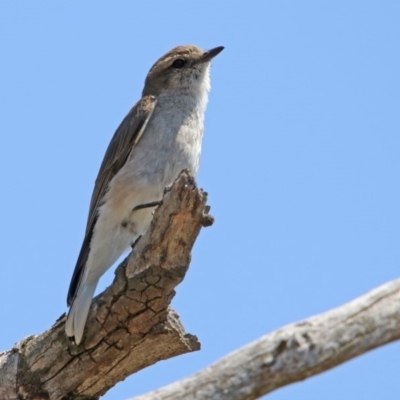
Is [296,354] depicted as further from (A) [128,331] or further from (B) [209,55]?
(B) [209,55]

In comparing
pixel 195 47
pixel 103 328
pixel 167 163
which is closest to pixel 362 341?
pixel 103 328

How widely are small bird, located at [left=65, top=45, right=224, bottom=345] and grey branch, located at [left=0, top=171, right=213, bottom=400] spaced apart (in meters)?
0.66

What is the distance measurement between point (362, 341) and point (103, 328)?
2.92 meters

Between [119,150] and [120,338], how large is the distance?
2.33 metres

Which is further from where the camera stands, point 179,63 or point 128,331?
point 179,63

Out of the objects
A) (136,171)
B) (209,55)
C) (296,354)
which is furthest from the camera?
(209,55)

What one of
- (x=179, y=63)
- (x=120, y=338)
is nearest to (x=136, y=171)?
(x=179, y=63)

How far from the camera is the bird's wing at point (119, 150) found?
29.2ft

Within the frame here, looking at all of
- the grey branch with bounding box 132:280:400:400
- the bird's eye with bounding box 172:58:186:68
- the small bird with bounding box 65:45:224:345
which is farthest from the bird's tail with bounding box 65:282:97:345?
the bird's eye with bounding box 172:58:186:68

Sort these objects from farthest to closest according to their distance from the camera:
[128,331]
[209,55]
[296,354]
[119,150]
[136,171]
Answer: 1. [209,55]
2. [119,150]
3. [136,171]
4. [128,331]
5. [296,354]

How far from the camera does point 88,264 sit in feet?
27.7

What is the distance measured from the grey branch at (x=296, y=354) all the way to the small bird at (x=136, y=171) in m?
3.23

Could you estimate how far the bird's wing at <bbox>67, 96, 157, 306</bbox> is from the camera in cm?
890

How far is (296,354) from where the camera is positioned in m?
4.81
